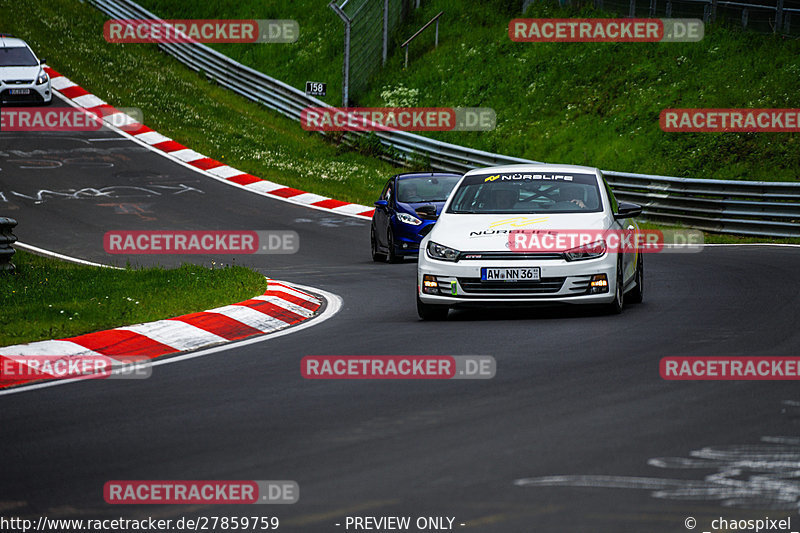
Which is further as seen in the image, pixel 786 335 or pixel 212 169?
pixel 212 169

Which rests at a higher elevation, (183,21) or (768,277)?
(183,21)

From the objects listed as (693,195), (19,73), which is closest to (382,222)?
(693,195)

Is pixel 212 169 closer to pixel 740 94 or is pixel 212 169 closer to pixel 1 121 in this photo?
pixel 1 121

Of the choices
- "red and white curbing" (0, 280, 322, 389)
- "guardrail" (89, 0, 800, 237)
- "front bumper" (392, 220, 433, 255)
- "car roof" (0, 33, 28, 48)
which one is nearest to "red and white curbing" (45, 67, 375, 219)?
"car roof" (0, 33, 28, 48)

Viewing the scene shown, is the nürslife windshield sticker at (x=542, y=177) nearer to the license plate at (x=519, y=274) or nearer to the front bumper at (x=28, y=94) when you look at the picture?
the license plate at (x=519, y=274)

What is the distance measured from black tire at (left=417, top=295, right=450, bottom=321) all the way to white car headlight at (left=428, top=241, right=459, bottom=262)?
0.46 meters

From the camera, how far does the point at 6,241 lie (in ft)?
44.4

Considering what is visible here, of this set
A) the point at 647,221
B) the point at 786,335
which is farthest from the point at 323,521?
the point at 647,221

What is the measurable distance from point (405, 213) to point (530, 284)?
818 cm

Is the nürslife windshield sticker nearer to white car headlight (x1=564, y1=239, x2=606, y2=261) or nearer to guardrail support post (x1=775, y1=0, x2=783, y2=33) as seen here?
white car headlight (x1=564, y1=239, x2=606, y2=261)

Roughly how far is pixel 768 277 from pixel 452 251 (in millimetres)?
5422

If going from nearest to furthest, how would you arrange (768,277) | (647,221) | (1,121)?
(768,277)
(647,221)
(1,121)

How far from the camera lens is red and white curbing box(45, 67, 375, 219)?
26469mm

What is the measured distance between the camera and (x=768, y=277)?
570 inches
